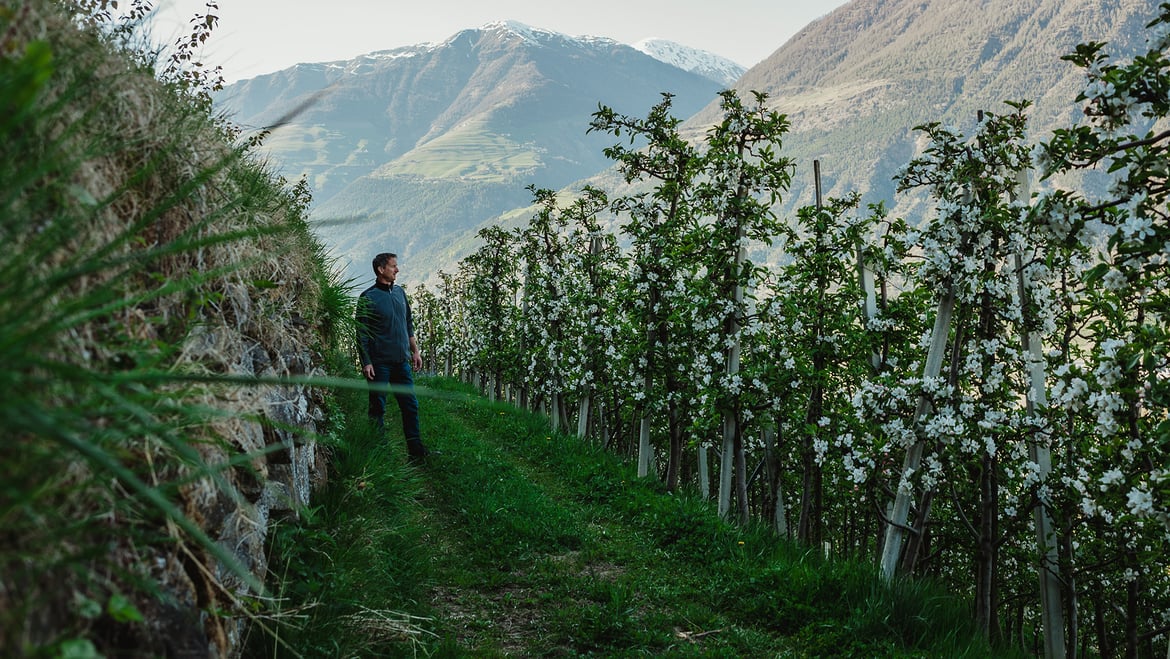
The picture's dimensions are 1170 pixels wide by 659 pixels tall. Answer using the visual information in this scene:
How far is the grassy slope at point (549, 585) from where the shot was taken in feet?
12.3

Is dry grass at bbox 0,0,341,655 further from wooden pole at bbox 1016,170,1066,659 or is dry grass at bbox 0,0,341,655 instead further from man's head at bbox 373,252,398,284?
wooden pole at bbox 1016,170,1066,659

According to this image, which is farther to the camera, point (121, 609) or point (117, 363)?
point (117, 363)

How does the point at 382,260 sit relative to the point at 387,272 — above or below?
above

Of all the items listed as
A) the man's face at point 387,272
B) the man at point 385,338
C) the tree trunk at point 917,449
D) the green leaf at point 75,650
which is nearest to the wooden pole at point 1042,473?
the tree trunk at point 917,449

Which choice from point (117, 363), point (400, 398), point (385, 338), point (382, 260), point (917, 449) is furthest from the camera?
point (400, 398)

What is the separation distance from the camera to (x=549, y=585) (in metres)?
5.50

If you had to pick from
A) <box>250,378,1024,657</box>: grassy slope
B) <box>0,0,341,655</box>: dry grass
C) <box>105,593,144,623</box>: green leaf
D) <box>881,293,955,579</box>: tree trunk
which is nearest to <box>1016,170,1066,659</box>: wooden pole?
<box>881,293,955,579</box>: tree trunk

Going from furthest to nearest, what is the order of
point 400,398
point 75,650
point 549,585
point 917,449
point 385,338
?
point 400,398 → point 385,338 → point 917,449 → point 549,585 → point 75,650

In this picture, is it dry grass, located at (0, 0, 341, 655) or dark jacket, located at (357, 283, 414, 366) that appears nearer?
dry grass, located at (0, 0, 341, 655)

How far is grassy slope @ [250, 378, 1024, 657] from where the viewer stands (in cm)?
375

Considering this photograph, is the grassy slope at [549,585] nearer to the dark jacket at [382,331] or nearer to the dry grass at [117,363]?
the dry grass at [117,363]

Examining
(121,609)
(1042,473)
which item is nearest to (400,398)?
(121,609)

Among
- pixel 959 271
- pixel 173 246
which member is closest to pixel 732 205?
pixel 959 271

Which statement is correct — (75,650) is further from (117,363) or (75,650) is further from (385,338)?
(385,338)
